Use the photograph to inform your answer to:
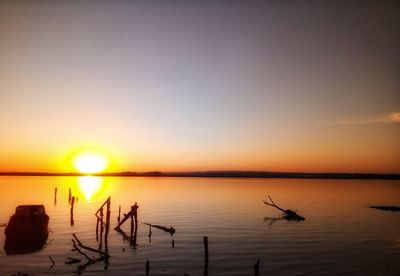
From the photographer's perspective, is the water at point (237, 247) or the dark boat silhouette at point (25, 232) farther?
the dark boat silhouette at point (25, 232)

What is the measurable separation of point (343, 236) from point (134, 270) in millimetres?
27302

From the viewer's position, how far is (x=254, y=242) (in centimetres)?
3722

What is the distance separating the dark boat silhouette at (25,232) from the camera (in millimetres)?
33281

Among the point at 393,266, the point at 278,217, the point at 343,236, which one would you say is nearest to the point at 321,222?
the point at 278,217

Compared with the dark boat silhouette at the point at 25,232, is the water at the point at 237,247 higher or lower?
lower

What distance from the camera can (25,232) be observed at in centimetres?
3456

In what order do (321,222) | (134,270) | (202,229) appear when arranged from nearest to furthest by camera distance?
(134,270) < (202,229) < (321,222)

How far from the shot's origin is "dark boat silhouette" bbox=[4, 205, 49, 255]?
33281 mm

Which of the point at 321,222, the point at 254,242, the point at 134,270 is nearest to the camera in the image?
the point at 134,270

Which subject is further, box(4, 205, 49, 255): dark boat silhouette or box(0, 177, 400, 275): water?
box(4, 205, 49, 255): dark boat silhouette

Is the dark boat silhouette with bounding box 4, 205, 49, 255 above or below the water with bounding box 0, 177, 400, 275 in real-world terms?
above

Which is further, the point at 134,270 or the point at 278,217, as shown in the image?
the point at 278,217

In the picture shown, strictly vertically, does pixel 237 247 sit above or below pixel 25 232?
below

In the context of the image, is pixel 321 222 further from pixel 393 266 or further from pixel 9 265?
pixel 9 265
